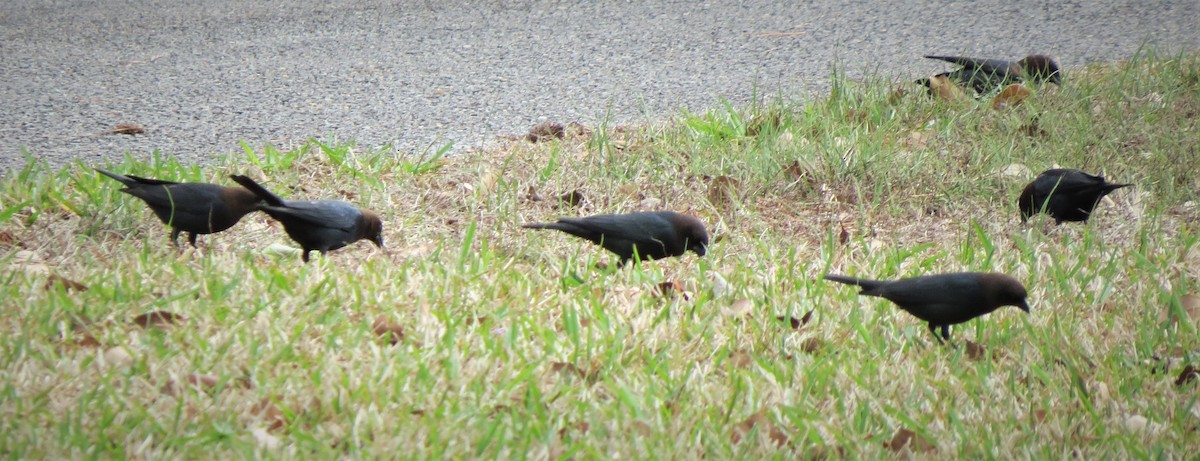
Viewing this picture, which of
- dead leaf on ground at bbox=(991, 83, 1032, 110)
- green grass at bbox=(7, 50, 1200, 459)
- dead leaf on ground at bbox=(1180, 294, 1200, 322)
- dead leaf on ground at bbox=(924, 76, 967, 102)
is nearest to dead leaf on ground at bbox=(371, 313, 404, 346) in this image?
green grass at bbox=(7, 50, 1200, 459)

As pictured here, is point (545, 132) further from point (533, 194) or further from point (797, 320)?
point (797, 320)

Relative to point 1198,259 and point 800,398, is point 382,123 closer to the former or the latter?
point 800,398

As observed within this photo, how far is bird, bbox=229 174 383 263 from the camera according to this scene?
387 centimetres

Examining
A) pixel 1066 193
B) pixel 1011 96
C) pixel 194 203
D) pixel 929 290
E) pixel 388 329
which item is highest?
pixel 194 203

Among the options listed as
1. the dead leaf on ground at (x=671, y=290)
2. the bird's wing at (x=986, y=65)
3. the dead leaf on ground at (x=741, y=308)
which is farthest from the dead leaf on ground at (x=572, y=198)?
the bird's wing at (x=986, y=65)

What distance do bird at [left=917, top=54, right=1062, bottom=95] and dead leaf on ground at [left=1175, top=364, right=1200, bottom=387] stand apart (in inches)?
111

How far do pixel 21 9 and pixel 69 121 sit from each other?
3.16 metres

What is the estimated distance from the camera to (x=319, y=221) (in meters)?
3.87

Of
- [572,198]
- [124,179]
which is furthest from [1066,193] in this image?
[124,179]

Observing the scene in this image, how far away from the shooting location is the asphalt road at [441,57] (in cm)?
555

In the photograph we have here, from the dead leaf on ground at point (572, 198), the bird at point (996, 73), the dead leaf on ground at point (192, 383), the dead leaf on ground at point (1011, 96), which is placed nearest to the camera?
the dead leaf on ground at point (192, 383)

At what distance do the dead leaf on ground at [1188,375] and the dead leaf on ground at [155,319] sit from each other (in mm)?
2806

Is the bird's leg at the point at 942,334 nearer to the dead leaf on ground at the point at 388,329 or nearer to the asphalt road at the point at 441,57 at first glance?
the dead leaf on ground at the point at 388,329

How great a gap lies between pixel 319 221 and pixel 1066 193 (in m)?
2.76
